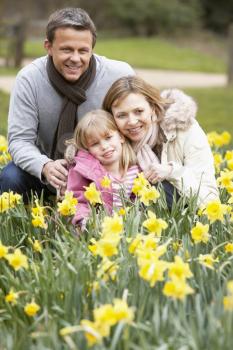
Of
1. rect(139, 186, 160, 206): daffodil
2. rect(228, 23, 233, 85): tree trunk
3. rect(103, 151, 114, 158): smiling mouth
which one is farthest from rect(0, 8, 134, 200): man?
rect(228, 23, 233, 85): tree trunk

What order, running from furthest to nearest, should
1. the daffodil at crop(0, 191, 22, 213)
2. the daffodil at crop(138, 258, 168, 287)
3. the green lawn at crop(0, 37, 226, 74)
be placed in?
the green lawn at crop(0, 37, 226, 74)
the daffodil at crop(0, 191, 22, 213)
the daffodil at crop(138, 258, 168, 287)

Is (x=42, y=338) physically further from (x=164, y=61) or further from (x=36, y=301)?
(x=164, y=61)

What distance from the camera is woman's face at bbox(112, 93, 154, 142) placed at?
4047 millimetres

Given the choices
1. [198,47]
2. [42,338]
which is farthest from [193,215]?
[198,47]

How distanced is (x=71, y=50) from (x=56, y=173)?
67cm

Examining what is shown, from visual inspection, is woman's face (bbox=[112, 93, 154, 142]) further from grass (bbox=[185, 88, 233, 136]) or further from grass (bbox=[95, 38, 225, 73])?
grass (bbox=[95, 38, 225, 73])

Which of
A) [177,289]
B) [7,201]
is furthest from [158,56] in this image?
[177,289]

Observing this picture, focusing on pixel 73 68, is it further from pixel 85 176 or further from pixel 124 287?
pixel 124 287

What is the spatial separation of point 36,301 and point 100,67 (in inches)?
78.7

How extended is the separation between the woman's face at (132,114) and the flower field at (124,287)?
496 millimetres

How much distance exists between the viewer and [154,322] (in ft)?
8.16

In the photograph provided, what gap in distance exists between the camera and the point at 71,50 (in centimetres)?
423

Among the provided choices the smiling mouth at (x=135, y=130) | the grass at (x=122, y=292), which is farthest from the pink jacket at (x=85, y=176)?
the grass at (x=122, y=292)

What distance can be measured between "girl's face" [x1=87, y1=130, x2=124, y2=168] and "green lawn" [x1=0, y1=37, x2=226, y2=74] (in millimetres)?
12917
